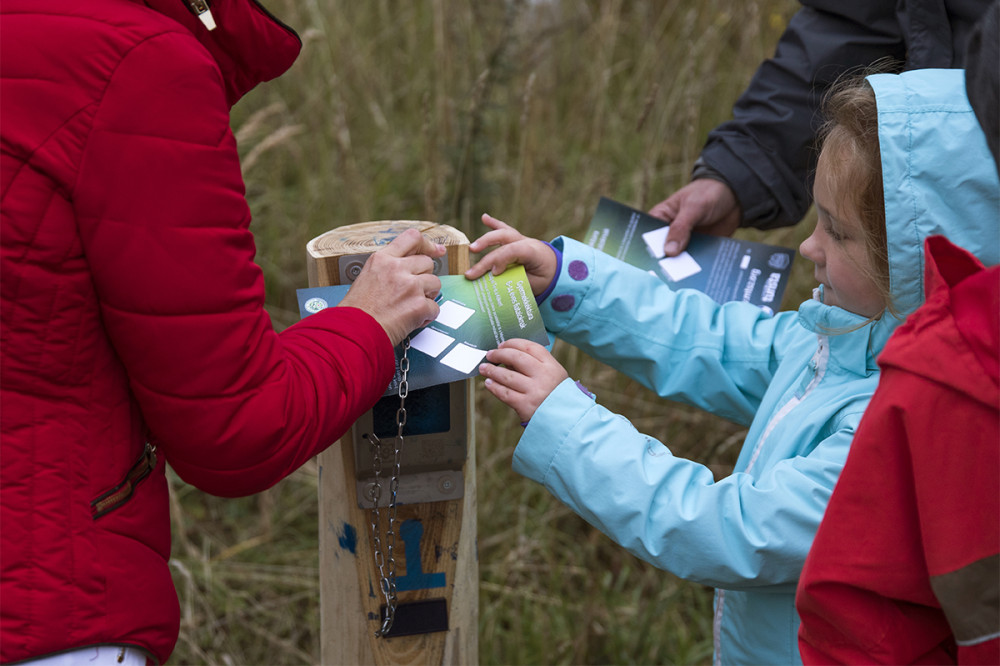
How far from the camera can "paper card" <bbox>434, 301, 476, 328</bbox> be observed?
1.33 m

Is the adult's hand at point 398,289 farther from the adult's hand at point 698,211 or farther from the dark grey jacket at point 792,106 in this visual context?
the dark grey jacket at point 792,106

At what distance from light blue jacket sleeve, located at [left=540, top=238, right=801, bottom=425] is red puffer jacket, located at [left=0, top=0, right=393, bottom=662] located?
0.58 meters

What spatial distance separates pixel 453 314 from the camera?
1.34 meters

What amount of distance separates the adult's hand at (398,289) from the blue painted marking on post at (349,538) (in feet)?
1.05

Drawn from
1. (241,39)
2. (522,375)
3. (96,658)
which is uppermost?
(241,39)

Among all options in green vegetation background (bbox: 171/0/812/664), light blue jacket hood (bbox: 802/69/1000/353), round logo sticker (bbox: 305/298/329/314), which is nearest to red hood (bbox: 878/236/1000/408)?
light blue jacket hood (bbox: 802/69/1000/353)

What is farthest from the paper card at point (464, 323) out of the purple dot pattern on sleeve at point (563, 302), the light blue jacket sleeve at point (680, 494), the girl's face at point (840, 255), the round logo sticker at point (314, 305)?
the girl's face at point (840, 255)

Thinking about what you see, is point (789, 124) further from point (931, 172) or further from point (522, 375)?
point (522, 375)

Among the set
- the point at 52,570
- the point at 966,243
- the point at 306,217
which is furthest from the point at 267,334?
the point at 306,217

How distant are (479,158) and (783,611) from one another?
1.62 m

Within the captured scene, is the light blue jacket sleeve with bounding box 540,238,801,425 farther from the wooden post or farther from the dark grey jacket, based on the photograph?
the dark grey jacket

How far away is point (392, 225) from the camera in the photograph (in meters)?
1.45

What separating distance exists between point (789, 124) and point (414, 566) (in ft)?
4.24

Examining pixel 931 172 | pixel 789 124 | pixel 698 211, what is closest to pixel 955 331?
pixel 931 172
